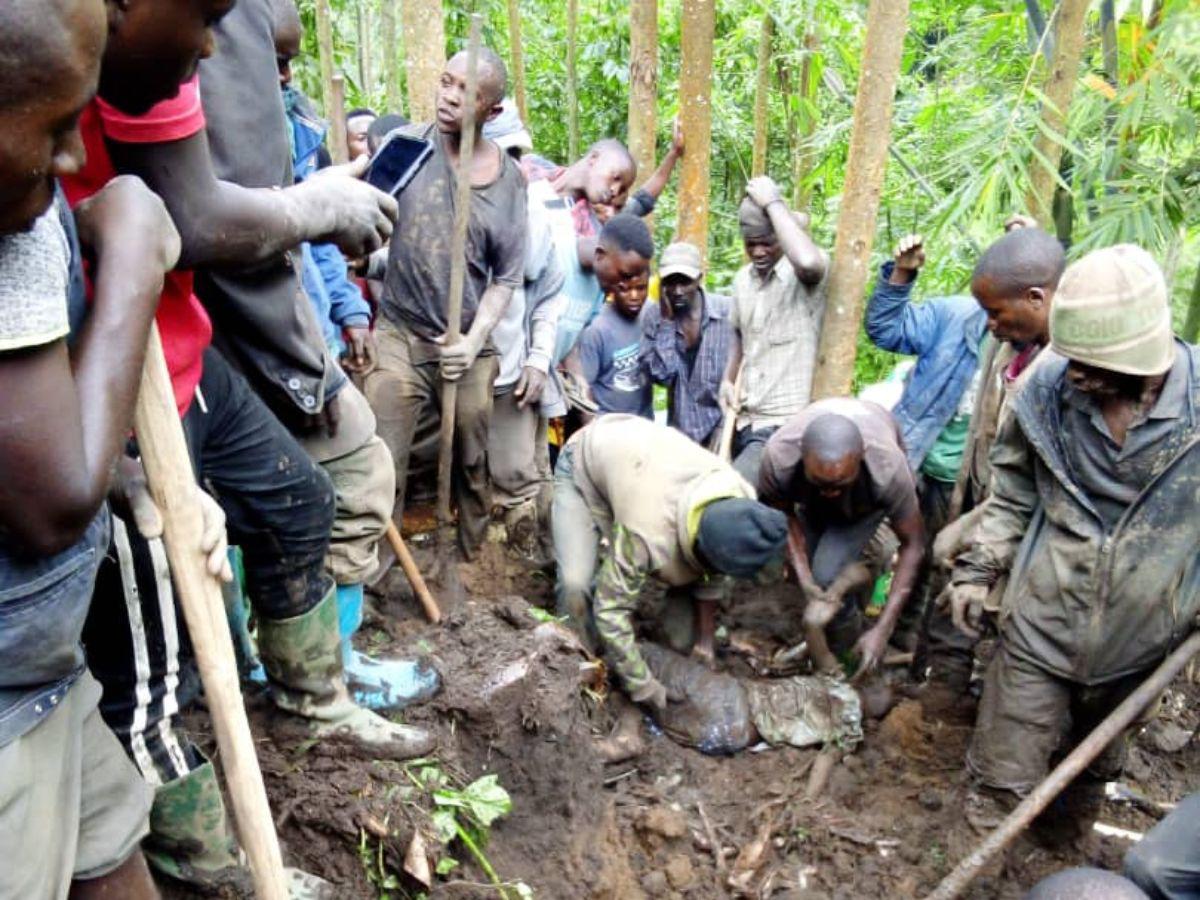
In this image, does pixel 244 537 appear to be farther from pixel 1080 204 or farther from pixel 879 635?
pixel 1080 204

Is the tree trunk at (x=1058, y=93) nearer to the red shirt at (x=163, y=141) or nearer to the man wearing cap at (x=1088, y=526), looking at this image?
the man wearing cap at (x=1088, y=526)

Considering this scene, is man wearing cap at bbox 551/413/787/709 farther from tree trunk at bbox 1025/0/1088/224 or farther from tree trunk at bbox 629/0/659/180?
tree trunk at bbox 629/0/659/180

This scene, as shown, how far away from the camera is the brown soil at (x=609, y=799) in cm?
294

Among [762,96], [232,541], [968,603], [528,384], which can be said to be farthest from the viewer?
[762,96]

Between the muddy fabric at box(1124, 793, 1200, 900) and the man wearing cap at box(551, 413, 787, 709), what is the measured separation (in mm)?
1626

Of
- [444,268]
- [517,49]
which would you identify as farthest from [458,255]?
[517,49]

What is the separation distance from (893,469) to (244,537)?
9.63 feet

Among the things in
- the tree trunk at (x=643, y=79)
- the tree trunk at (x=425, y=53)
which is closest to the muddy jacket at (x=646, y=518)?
the tree trunk at (x=425, y=53)

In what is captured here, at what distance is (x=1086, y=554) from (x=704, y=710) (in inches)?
72.9

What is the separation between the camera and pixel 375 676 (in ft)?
11.0

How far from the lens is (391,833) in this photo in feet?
9.50

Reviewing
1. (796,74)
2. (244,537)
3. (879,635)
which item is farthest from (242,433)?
(796,74)

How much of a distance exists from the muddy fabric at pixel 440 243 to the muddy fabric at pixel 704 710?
1.89 meters

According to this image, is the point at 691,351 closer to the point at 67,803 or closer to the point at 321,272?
the point at 321,272
